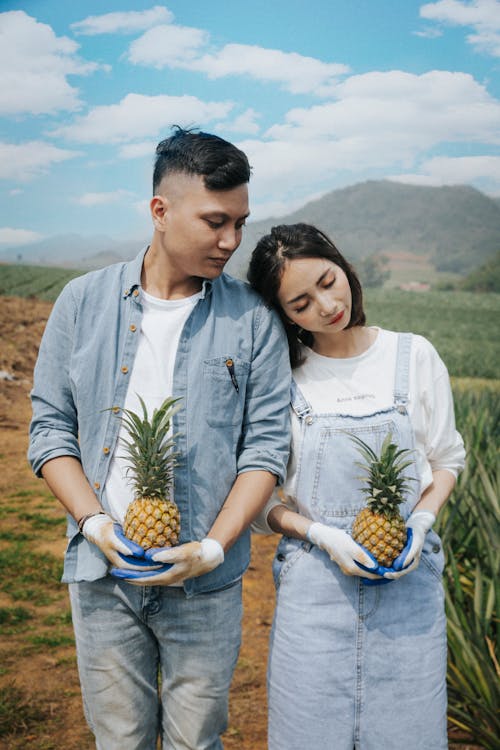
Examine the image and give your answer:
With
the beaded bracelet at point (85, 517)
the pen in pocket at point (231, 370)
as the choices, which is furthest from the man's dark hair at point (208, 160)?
the beaded bracelet at point (85, 517)

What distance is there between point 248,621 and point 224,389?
3.22 meters

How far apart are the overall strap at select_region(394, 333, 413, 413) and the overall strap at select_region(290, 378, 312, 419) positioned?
0.30m

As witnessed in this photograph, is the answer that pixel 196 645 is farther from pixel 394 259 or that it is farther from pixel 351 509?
pixel 394 259

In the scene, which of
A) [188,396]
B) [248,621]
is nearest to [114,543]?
[188,396]

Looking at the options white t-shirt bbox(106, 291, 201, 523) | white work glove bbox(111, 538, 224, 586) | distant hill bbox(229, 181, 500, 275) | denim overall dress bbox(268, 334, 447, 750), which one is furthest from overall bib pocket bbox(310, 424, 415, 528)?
distant hill bbox(229, 181, 500, 275)

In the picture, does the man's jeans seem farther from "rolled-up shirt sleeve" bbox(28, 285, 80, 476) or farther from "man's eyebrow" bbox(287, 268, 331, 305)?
"man's eyebrow" bbox(287, 268, 331, 305)

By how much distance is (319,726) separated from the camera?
2082mm

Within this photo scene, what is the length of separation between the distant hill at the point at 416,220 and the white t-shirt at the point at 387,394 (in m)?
26.5

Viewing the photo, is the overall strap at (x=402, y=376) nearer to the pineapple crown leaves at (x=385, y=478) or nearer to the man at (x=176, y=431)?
the pineapple crown leaves at (x=385, y=478)

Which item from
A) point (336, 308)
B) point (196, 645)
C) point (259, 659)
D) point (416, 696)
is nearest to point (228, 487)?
point (196, 645)

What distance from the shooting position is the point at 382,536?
6.78 ft

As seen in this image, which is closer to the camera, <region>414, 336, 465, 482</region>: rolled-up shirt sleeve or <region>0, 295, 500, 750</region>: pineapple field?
<region>414, 336, 465, 482</region>: rolled-up shirt sleeve

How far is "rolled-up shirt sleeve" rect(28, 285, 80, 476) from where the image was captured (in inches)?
90.0

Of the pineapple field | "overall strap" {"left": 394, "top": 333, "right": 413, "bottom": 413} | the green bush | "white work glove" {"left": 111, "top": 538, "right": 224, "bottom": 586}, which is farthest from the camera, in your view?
the pineapple field
